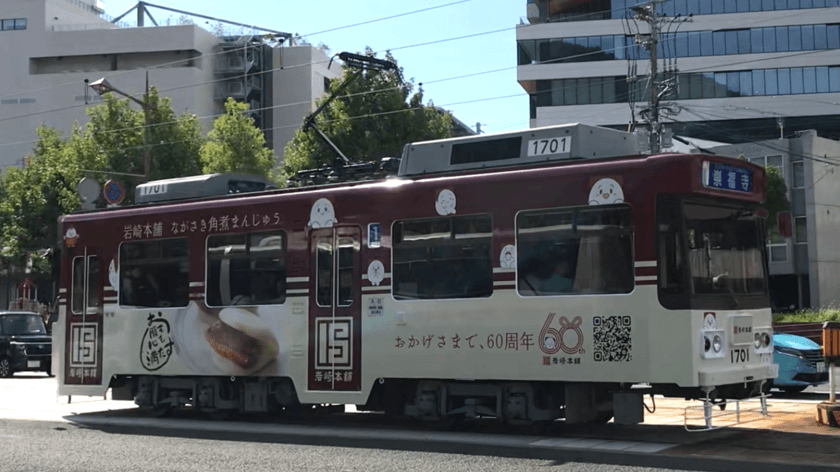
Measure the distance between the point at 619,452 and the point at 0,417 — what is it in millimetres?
9988

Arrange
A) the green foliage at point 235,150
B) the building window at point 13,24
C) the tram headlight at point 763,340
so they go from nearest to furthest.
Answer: the tram headlight at point 763,340 < the green foliage at point 235,150 < the building window at point 13,24

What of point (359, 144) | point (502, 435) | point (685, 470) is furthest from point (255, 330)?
point (359, 144)

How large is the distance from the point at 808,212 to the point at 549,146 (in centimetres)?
4058

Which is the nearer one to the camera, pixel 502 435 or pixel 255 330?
pixel 502 435

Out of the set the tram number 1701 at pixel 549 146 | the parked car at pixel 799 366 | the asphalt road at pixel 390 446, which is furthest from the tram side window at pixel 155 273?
the parked car at pixel 799 366

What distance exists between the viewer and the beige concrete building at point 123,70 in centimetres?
7781

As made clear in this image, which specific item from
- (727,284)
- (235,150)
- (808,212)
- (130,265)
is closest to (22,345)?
(130,265)

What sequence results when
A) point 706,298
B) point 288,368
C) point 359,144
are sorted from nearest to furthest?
point 706,298
point 288,368
point 359,144

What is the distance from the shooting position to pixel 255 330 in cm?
1491

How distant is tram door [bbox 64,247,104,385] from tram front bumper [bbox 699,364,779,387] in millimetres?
9551

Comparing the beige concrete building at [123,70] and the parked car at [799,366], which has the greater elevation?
the beige concrete building at [123,70]

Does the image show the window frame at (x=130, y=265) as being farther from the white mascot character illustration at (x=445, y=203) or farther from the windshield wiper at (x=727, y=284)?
the windshield wiper at (x=727, y=284)

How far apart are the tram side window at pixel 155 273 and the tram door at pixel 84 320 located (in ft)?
1.94

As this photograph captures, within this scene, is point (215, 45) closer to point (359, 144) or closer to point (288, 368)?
point (359, 144)
